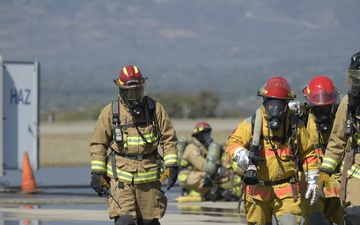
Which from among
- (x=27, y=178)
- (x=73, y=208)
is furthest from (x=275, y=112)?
(x=27, y=178)

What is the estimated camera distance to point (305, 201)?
41.0ft

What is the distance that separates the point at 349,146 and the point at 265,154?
0.82 m

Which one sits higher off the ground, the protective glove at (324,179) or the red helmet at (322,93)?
the red helmet at (322,93)

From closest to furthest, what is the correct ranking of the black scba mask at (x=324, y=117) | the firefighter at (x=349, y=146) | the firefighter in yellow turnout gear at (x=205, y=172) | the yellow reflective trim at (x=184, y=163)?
the firefighter at (x=349, y=146)
the black scba mask at (x=324, y=117)
the firefighter in yellow turnout gear at (x=205, y=172)
the yellow reflective trim at (x=184, y=163)

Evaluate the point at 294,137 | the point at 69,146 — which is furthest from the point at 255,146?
the point at 69,146

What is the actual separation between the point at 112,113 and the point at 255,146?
1.66 meters

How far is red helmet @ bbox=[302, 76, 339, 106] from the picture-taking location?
1254 cm

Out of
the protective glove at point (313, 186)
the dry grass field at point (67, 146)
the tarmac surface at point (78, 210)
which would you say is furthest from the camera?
the dry grass field at point (67, 146)

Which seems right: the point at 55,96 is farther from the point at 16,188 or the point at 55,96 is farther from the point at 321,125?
the point at 321,125

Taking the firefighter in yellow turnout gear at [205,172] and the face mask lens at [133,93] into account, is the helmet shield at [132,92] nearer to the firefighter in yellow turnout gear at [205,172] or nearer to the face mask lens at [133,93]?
the face mask lens at [133,93]

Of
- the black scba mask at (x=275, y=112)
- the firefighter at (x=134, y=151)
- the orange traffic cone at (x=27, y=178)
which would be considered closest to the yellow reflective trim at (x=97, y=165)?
the firefighter at (x=134, y=151)

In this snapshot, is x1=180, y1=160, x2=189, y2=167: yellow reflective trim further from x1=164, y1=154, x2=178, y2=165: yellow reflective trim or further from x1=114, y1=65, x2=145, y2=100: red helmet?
x1=114, y1=65, x2=145, y2=100: red helmet

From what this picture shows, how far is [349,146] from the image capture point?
1099cm

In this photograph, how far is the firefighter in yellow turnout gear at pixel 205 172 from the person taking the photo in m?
20.3
